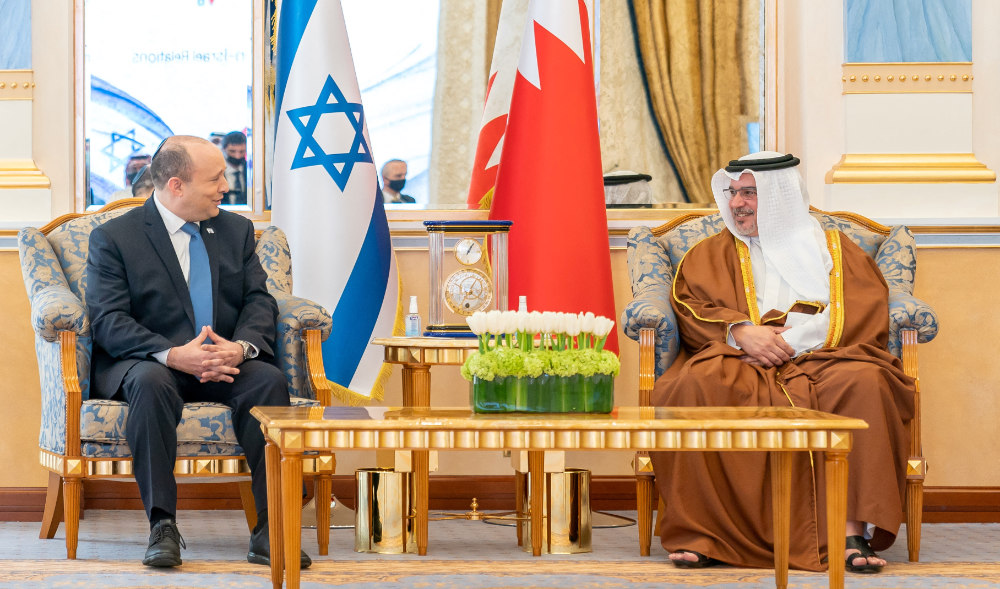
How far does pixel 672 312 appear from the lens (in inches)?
150

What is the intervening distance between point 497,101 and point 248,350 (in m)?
1.97

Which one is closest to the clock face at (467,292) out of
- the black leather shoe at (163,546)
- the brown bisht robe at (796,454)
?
the brown bisht robe at (796,454)

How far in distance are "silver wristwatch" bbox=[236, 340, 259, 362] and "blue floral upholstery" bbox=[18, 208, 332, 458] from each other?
0.57 ft

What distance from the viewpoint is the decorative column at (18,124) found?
14.8ft

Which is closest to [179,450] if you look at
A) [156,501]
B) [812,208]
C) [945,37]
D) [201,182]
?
[156,501]

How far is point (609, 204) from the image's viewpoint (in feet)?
16.2

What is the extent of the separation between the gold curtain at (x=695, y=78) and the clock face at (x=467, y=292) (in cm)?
160

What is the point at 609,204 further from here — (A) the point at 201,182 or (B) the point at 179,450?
(B) the point at 179,450

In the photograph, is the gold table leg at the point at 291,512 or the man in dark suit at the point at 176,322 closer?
the gold table leg at the point at 291,512

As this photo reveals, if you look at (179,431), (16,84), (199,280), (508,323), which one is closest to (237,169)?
(16,84)

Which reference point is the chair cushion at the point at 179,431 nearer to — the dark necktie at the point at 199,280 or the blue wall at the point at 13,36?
the dark necktie at the point at 199,280

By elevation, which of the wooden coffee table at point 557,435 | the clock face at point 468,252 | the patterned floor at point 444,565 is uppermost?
the clock face at point 468,252

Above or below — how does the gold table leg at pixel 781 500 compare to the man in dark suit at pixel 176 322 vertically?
below

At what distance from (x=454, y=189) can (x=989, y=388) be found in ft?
7.74
